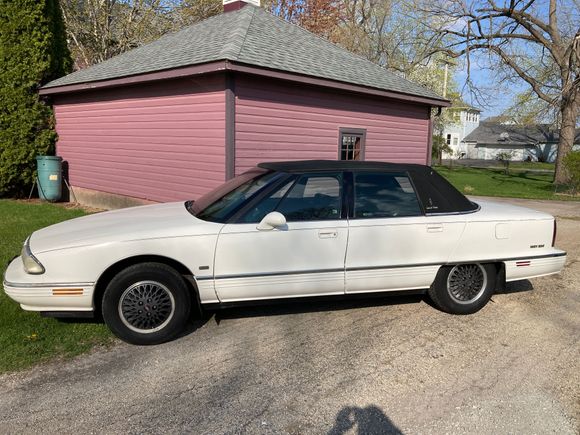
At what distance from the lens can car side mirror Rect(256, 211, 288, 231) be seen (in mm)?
3777

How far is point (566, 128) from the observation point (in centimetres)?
2158

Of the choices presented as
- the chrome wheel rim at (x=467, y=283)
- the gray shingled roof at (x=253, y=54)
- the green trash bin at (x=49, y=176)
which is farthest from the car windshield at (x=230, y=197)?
the green trash bin at (x=49, y=176)

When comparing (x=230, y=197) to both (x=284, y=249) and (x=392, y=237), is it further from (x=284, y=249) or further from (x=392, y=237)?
(x=392, y=237)

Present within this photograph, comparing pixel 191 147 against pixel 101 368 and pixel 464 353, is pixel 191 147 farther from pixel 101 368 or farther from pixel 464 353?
pixel 464 353

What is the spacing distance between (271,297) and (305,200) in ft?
2.96

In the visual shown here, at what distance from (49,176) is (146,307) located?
981 cm

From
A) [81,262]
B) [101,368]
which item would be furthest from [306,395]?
[81,262]

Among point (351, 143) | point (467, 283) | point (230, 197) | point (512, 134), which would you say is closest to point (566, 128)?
point (351, 143)

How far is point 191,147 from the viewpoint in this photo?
29.8 ft

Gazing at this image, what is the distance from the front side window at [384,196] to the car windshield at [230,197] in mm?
786

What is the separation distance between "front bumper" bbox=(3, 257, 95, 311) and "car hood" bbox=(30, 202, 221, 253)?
255mm

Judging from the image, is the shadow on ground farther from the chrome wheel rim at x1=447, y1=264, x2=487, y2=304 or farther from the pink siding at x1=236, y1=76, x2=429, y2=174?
the pink siding at x1=236, y1=76, x2=429, y2=174

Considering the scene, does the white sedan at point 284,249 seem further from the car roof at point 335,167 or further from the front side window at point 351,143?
the front side window at point 351,143

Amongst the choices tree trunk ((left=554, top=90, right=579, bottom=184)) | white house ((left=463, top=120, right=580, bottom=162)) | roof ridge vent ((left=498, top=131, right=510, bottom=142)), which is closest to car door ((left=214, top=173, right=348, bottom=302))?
tree trunk ((left=554, top=90, right=579, bottom=184))
